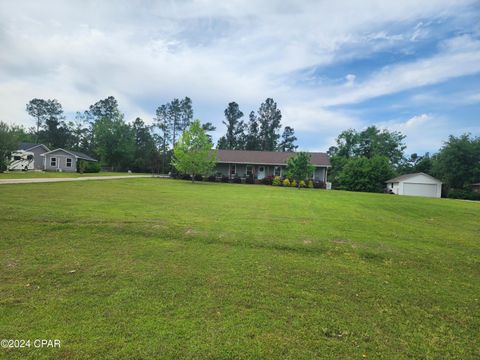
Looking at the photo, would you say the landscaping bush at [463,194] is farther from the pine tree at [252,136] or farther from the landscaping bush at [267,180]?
the pine tree at [252,136]

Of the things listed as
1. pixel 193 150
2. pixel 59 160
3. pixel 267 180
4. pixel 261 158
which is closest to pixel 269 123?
pixel 261 158

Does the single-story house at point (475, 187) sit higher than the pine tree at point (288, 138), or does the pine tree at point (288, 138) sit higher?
the pine tree at point (288, 138)

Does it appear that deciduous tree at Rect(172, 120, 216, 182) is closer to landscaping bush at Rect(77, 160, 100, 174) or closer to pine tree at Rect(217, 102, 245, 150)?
landscaping bush at Rect(77, 160, 100, 174)

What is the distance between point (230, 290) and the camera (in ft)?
12.3

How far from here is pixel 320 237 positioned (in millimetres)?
6508

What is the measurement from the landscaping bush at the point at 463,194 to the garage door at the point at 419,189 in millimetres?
3223

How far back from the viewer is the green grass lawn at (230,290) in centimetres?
264

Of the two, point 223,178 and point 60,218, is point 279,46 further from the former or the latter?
point 223,178

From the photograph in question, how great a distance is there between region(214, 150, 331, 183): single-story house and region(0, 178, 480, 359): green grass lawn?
1085 inches

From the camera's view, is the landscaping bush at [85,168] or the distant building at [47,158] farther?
the distant building at [47,158]

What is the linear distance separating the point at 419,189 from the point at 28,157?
55.4 meters

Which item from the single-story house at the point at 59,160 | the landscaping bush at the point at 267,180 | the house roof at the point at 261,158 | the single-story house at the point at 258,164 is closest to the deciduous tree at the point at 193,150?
the single-story house at the point at 258,164

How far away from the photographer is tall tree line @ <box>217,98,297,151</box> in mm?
62688

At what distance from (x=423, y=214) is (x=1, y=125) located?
127 ft
